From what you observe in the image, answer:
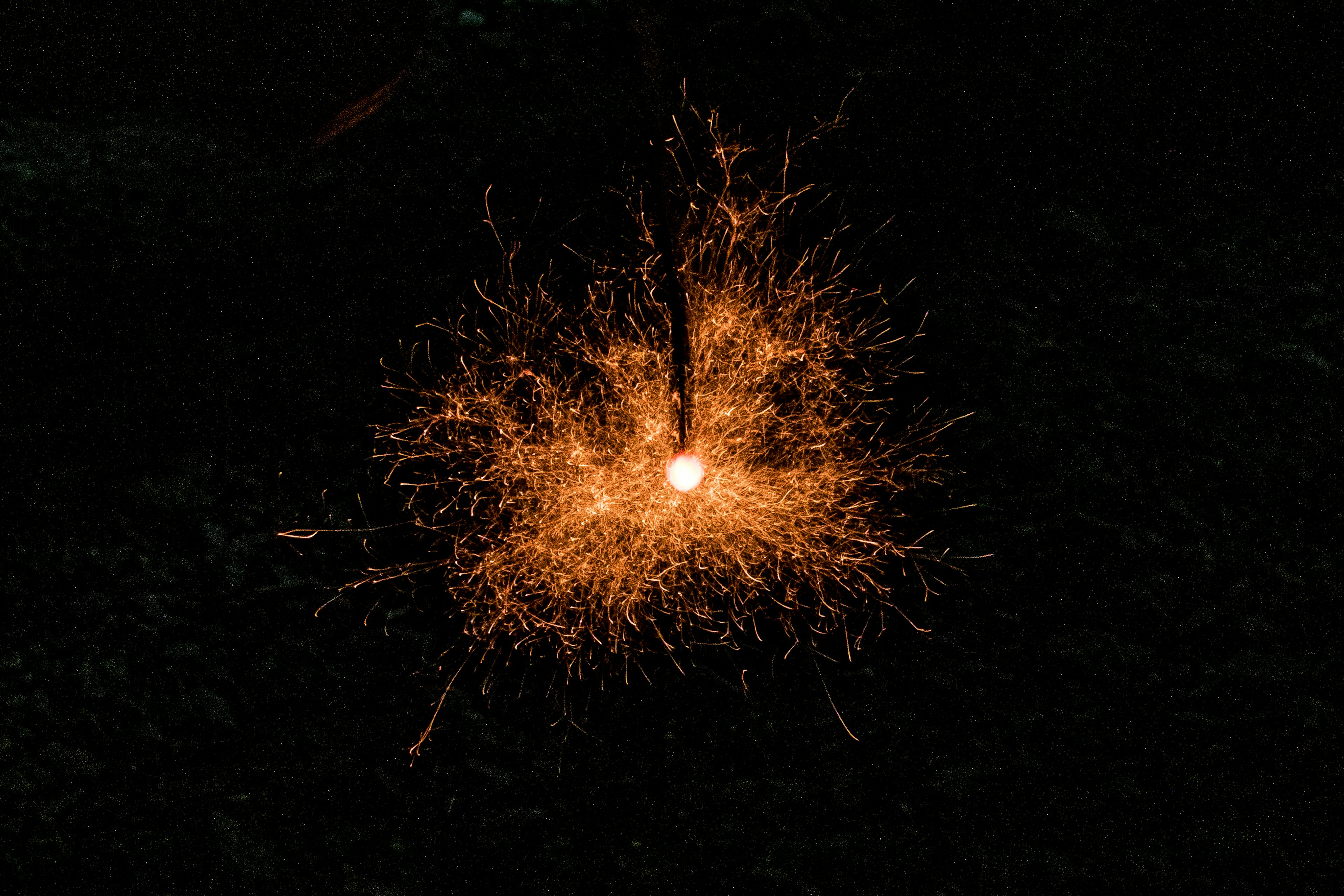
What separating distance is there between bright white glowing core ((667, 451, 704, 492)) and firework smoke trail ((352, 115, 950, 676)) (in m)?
0.02

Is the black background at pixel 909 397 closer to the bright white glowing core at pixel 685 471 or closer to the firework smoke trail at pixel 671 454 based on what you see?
the firework smoke trail at pixel 671 454

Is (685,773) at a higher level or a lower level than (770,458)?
lower

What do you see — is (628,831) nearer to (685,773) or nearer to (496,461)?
(685,773)

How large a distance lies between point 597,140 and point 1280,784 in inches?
69.1

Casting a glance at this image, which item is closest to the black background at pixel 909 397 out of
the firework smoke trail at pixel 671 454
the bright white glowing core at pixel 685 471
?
the firework smoke trail at pixel 671 454

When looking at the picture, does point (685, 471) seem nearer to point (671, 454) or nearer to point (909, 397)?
point (671, 454)

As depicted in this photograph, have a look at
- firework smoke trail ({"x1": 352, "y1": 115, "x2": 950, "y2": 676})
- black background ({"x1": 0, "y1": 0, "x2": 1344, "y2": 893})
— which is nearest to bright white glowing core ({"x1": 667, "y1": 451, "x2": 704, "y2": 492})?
firework smoke trail ({"x1": 352, "y1": 115, "x2": 950, "y2": 676})

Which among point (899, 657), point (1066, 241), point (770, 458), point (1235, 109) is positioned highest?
point (1235, 109)

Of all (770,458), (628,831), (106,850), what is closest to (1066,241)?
(770,458)

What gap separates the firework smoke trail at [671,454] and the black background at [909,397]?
82 mm

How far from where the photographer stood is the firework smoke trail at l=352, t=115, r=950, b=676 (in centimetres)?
125

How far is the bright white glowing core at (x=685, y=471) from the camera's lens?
1.24 metres

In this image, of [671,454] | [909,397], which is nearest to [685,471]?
[671,454]

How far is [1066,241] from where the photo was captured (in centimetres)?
128
